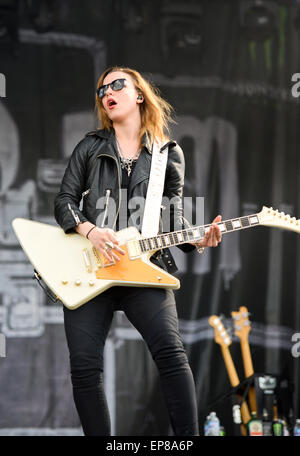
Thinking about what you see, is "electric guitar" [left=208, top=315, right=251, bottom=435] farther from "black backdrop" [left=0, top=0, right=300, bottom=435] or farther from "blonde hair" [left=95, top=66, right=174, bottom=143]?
"blonde hair" [left=95, top=66, right=174, bottom=143]

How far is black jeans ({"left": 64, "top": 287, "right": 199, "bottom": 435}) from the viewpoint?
2.90 m

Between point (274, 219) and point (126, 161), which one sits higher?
point (126, 161)

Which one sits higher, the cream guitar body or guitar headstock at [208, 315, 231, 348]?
the cream guitar body

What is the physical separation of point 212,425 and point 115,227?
2.21 meters

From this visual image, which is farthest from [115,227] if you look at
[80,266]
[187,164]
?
[187,164]

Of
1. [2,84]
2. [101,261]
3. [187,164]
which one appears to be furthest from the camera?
[187,164]

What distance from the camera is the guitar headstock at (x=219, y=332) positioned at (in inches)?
195

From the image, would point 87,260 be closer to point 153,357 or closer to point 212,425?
point 153,357

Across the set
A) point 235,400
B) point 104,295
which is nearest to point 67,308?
point 104,295

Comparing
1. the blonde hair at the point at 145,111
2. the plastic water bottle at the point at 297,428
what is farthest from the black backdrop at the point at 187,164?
the blonde hair at the point at 145,111

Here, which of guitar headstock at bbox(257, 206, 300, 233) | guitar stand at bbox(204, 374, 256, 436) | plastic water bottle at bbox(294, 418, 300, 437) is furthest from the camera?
guitar stand at bbox(204, 374, 256, 436)

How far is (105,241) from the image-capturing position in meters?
3.02

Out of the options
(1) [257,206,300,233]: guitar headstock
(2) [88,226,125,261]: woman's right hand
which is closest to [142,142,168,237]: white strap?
(2) [88,226,125,261]: woman's right hand

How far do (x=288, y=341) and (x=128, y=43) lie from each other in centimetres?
264
